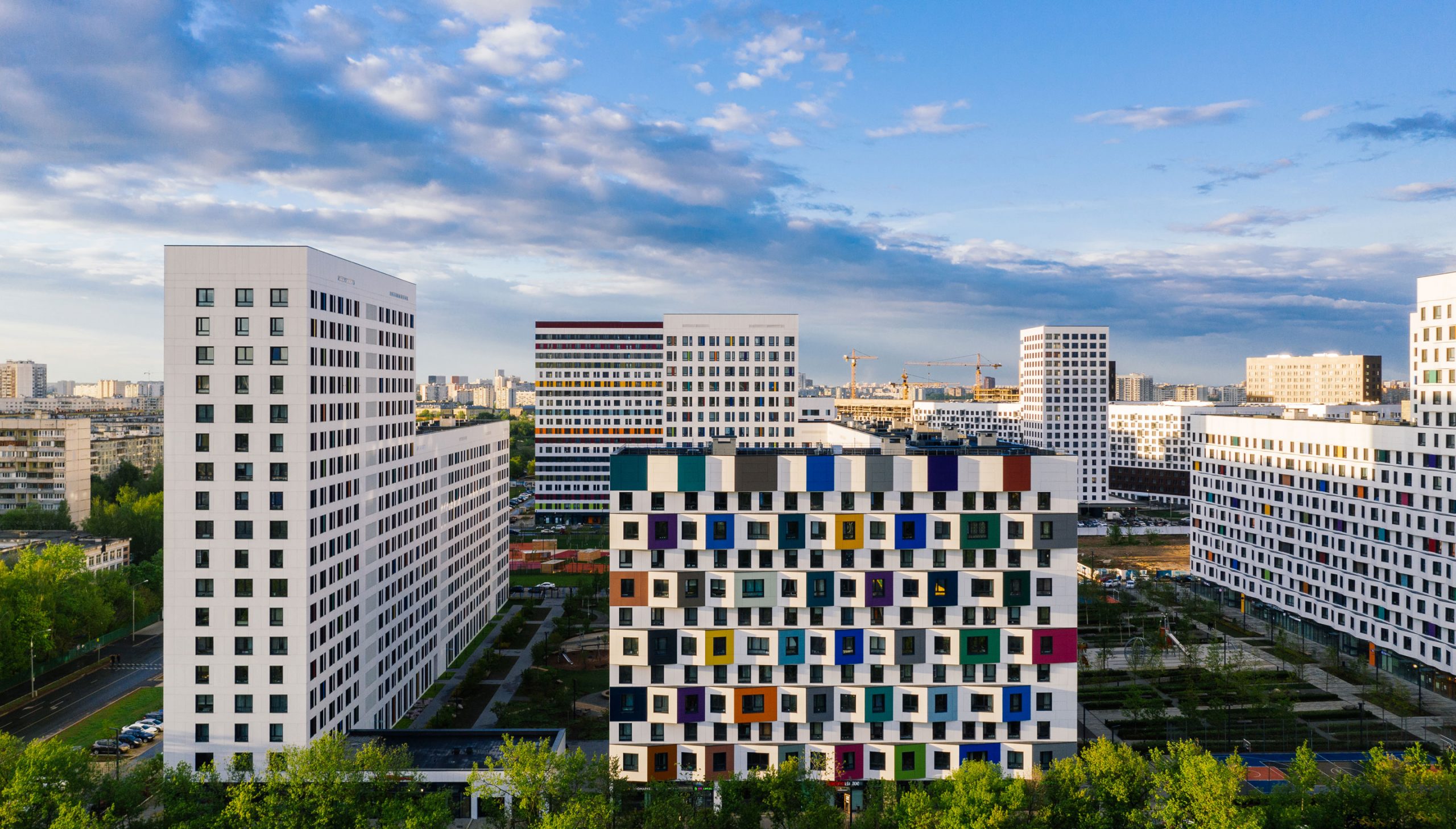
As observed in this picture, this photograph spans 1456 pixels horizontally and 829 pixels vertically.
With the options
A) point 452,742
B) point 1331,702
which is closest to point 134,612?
point 452,742

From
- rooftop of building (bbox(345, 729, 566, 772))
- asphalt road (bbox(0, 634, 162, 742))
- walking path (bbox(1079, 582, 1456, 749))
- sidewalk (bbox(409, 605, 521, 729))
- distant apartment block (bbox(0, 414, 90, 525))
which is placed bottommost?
walking path (bbox(1079, 582, 1456, 749))

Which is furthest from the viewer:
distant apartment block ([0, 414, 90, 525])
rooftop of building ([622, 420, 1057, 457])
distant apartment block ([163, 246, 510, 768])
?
distant apartment block ([0, 414, 90, 525])

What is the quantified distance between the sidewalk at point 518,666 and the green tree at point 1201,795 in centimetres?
5415

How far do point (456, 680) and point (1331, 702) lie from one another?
92.0 meters

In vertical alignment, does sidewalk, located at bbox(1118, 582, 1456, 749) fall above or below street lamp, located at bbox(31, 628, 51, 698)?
below

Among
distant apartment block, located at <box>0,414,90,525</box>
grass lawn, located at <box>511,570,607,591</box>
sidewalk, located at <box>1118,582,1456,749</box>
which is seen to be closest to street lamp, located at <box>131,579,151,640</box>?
grass lawn, located at <box>511,570,607,591</box>

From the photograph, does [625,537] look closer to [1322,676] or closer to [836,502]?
[836,502]

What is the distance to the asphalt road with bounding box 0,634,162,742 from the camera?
269 feet

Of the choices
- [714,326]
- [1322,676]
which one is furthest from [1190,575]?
[714,326]

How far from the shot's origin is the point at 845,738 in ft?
219

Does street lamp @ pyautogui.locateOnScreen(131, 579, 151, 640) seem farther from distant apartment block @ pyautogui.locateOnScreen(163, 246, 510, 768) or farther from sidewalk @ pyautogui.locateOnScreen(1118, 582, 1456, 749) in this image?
sidewalk @ pyautogui.locateOnScreen(1118, 582, 1456, 749)

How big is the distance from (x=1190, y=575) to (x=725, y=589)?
347 ft

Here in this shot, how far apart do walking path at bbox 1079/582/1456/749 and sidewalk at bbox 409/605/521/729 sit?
2488 inches

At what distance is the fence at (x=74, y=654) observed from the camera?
94.7 meters
